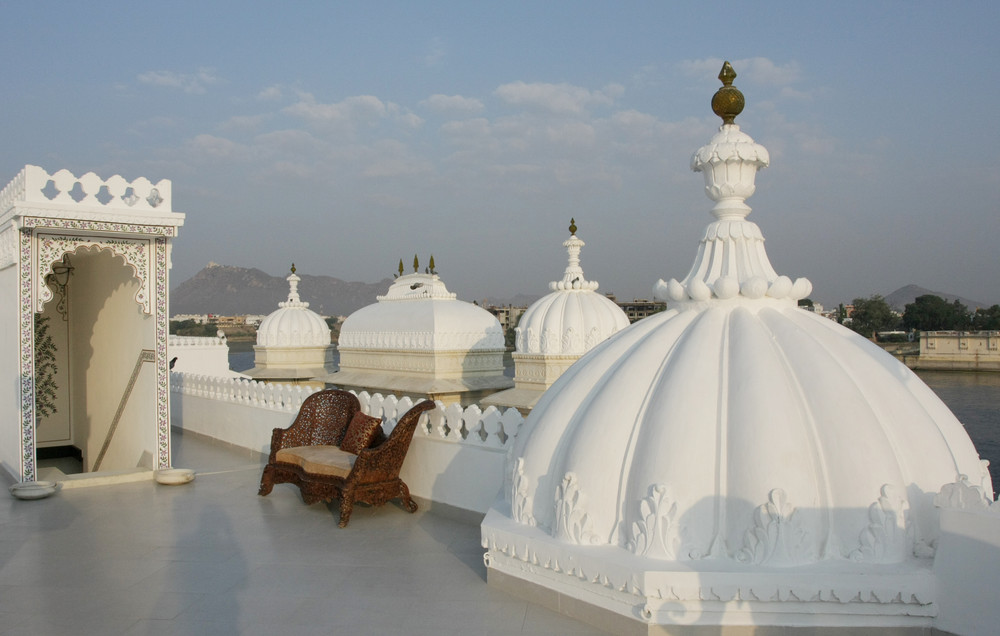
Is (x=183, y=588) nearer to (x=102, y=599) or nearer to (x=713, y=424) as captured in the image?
(x=102, y=599)

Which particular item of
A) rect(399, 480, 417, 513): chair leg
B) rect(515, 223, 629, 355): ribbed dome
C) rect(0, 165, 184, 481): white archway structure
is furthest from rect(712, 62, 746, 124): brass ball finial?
rect(515, 223, 629, 355): ribbed dome

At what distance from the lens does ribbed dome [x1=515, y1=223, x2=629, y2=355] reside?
15.4 meters

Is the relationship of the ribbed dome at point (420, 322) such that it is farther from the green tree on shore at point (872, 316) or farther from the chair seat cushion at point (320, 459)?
the green tree on shore at point (872, 316)

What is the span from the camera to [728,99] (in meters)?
5.68

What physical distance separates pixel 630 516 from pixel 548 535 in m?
0.66

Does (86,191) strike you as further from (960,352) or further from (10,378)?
(960,352)

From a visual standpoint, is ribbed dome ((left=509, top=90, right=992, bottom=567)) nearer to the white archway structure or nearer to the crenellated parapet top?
the white archway structure

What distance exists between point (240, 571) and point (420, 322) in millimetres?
12538

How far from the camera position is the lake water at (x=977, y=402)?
26.9 m

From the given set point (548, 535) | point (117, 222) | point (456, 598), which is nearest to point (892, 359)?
point (548, 535)

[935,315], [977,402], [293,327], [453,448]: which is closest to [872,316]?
[935,315]

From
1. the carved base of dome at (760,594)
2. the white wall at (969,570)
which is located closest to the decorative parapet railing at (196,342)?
the carved base of dome at (760,594)

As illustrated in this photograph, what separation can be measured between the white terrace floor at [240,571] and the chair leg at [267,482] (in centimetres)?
10

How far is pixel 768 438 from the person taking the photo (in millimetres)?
4238
